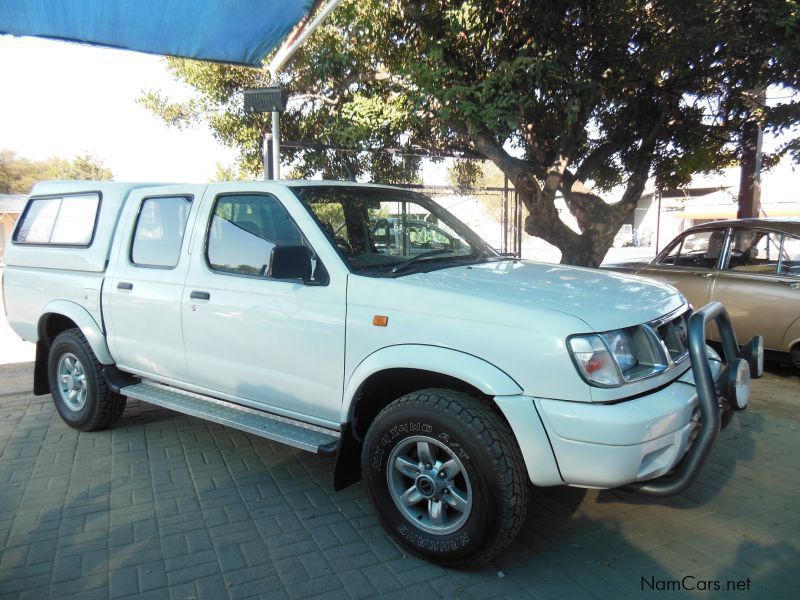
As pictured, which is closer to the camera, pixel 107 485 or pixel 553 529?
pixel 553 529

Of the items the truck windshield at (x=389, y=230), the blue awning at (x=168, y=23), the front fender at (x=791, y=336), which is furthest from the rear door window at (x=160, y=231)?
the front fender at (x=791, y=336)

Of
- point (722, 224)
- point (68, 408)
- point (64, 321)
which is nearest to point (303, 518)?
point (68, 408)

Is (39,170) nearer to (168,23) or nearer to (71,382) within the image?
(168,23)

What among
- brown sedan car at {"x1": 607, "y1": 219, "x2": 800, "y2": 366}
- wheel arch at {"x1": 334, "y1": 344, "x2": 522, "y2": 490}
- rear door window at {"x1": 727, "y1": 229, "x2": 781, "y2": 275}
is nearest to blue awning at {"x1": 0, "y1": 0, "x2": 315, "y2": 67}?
wheel arch at {"x1": 334, "y1": 344, "x2": 522, "y2": 490}

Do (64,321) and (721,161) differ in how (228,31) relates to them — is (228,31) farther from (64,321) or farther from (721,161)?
(721,161)

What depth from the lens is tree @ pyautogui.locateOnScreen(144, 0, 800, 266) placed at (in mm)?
6531

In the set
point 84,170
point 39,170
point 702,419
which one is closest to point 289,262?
point 702,419

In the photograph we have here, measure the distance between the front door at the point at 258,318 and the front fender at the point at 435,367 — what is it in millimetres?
153

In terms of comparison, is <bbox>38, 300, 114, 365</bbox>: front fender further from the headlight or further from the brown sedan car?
the brown sedan car

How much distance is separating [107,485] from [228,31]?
4.94 meters

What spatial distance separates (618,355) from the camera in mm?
2799

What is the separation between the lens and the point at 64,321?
208 inches

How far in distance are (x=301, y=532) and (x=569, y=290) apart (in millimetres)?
2000

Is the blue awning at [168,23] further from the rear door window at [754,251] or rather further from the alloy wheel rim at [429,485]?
the rear door window at [754,251]
